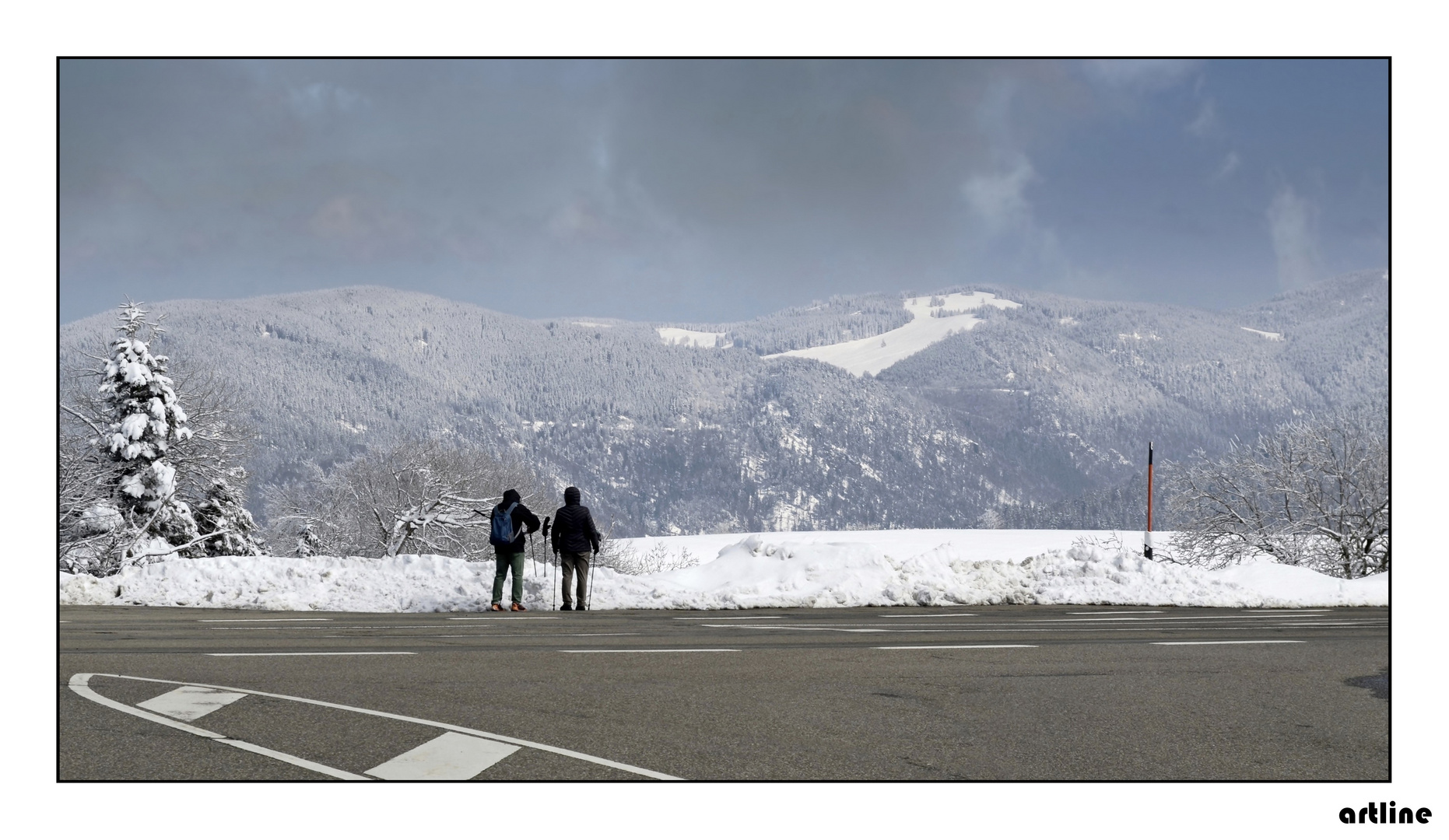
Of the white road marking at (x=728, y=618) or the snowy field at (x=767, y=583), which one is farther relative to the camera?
the snowy field at (x=767, y=583)

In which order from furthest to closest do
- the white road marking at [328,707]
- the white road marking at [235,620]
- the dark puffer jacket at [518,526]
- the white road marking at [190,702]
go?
the dark puffer jacket at [518,526] → the white road marking at [235,620] → the white road marking at [190,702] → the white road marking at [328,707]

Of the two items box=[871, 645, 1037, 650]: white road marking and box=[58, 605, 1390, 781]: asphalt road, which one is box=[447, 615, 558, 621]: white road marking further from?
box=[871, 645, 1037, 650]: white road marking

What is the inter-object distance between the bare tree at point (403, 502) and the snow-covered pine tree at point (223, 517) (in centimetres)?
999

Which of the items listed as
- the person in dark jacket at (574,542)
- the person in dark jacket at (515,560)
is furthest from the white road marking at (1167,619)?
the person in dark jacket at (515,560)

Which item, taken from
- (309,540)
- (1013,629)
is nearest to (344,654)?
(1013,629)

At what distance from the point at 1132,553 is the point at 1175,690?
15.6 metres

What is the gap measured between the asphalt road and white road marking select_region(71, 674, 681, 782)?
3cm

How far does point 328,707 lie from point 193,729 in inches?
39.4

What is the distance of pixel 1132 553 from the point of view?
80.9ft

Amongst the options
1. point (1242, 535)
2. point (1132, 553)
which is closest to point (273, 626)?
point (1132, 553)

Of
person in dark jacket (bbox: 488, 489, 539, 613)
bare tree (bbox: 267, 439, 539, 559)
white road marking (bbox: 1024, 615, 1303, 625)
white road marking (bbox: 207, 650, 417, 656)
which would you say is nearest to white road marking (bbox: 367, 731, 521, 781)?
white road marking (bbox: 207, 650, 417, 656)

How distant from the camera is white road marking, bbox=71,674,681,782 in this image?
628 cm

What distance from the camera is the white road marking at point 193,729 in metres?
6.19

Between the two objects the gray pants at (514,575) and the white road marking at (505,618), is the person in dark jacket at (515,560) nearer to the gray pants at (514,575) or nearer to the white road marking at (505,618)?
the gray pants at (514,575)
